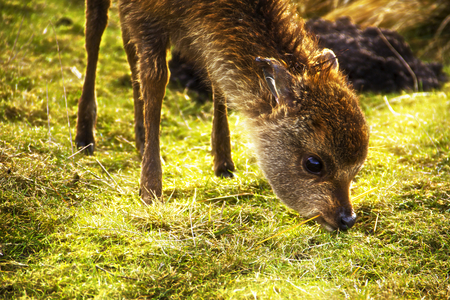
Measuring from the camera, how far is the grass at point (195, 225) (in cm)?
265

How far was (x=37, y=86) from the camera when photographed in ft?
18.9

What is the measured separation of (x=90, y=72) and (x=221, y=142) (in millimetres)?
2014

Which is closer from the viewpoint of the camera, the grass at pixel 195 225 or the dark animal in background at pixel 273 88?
the grass at pixel 195 225

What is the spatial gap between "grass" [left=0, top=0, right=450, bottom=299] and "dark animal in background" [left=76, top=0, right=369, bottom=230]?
37 centimetres

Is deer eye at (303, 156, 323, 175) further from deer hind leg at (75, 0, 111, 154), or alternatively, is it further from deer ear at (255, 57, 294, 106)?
deer hind leg at (75, 0, 111, 154)

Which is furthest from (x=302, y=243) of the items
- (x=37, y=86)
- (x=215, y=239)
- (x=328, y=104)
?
(x=37, y=86)

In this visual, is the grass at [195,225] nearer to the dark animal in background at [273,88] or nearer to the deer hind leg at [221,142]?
the deer hind leg at [221,142]

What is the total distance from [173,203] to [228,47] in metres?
1.53

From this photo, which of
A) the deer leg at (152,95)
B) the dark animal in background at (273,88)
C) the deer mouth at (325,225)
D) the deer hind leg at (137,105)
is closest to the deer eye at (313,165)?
the dark animal in background at (273,88)

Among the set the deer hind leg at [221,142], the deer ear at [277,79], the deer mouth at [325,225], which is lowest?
the deer mouth at [325,225]

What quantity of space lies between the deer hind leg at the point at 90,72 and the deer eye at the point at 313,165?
110 inches

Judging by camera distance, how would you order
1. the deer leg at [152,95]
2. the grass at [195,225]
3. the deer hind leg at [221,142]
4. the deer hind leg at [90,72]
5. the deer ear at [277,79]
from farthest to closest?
1. the deer hind leg at [90,72]
2. the deer hind leg at [221,142]
3. the deer leg at [152,95]
4. the deer ear at [277,79]
5. the grass at [195,225]

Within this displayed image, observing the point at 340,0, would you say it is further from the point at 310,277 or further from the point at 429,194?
the point at 310,277

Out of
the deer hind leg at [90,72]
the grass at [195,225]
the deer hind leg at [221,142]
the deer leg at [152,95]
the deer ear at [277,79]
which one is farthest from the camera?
the deer hind leg at [90,72]
